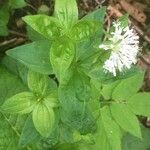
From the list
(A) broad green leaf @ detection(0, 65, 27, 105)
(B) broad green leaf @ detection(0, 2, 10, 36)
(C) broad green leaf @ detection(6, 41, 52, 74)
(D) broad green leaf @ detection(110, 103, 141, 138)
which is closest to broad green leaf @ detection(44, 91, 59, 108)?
(C) broad green leaf @ detection(6, 41, 52, 74)

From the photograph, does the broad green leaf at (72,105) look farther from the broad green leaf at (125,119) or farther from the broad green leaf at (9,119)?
the broad green leaf at (9,119)

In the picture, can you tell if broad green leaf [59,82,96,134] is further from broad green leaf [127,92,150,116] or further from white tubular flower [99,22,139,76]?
broad green leaf [127,92,150,116]

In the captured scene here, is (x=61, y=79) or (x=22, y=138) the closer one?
(x=61, y=79)

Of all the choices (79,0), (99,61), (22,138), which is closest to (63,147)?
(22,138)

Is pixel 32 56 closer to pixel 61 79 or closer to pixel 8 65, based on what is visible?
pixel 61 79

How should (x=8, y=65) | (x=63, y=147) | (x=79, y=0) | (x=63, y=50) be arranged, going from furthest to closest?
1. (x=79, y=0)
2. (x=8, y=65)
3. (x=63, y=147)
4. (x=63, y=50)

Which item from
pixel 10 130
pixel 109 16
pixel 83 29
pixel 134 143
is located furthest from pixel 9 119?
pixel 109 16
